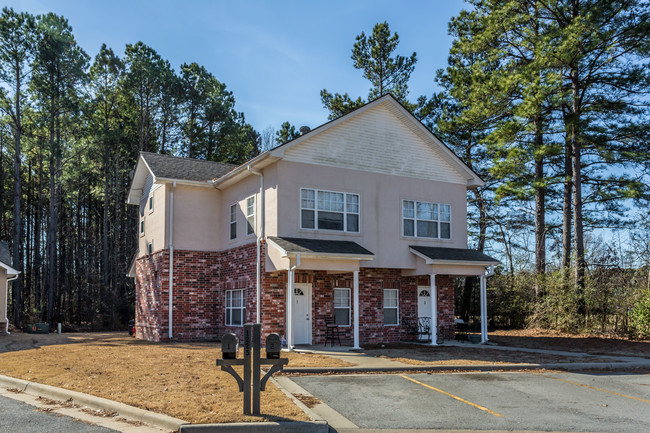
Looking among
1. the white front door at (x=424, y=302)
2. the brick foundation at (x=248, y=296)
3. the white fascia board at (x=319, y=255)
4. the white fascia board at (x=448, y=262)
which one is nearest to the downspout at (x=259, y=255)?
the brick foundation at (x=248, y=296)

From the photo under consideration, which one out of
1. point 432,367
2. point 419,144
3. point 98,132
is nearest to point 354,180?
point 419,144

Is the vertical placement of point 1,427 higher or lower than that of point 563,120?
lower

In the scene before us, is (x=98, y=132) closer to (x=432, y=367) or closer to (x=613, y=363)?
(x=432, y=367)

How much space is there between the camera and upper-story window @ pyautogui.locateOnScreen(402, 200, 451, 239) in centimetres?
2017

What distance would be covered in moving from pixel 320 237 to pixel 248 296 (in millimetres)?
3183

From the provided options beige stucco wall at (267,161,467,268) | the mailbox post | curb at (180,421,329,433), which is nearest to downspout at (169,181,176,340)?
beige stucco wall at (267,161,467,268)

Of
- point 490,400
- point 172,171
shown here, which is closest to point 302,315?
point 172,171

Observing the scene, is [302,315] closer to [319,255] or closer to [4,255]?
[319,255]

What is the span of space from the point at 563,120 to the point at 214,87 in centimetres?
2359

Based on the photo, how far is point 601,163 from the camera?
2570cm

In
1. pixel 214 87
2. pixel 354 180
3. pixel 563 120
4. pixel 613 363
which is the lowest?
pixel 613 363

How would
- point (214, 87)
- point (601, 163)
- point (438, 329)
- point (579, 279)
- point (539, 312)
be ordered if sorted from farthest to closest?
point (214, 87)
point (601, 163)
point (539, 312)
point (579, 279)
point (438, 329)

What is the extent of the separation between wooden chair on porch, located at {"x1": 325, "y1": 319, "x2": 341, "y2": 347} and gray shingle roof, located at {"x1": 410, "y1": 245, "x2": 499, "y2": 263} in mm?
3865

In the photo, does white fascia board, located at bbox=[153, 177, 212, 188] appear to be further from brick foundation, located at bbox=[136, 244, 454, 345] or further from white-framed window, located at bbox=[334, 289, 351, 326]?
white-framed window, located at bbox=[334, 289, 351, 326]
